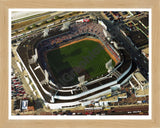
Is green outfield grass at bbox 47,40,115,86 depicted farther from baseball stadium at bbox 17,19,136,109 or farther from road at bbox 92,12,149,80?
road at bbox 92,12,149,80

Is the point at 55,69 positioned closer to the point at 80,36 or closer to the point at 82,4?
the point at 80,36

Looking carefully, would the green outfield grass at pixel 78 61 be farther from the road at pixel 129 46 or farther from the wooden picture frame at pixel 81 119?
the wooden picture frame at pixel 81 119

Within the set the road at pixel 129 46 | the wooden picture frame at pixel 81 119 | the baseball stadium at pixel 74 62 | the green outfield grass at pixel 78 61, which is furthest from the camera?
the road at pixel 129 46

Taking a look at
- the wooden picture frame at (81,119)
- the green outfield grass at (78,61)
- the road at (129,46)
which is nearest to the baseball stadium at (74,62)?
the green outfield grass at (78,61)

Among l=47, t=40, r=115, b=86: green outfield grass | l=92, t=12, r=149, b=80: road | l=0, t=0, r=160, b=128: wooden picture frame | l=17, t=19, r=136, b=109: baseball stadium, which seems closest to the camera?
l=0, t=0, r=160, b=128: wooden picture frame

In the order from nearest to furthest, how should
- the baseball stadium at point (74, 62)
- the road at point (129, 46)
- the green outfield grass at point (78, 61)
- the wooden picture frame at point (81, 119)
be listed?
the wooden picture frame at point (81, 119) < the baseball stadium at point (74, 62) < the green outfield grass at point (78, 61) < the road at point (129, 46)

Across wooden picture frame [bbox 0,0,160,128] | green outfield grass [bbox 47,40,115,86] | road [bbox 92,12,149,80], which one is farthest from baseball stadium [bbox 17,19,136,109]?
wooden picture frame [bbox 0,0,160,128]

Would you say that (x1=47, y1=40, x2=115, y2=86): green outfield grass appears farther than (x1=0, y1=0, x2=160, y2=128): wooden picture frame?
Yes
